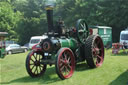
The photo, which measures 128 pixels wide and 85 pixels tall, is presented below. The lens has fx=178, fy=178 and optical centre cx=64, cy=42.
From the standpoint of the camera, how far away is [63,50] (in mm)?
6441

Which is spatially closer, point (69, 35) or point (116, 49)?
point (69, 35)

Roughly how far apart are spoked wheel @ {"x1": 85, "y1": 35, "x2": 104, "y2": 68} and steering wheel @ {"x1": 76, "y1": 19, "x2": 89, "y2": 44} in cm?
42

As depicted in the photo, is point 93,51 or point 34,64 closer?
point 34,64

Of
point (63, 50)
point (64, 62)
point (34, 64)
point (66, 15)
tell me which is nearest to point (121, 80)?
point (64, 62)

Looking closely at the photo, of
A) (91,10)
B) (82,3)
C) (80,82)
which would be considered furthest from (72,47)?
(82,3)

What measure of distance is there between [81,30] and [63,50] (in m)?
2.21

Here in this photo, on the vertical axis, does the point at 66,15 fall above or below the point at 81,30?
above

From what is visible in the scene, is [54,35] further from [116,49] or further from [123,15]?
[123,15]

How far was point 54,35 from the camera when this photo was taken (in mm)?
7281

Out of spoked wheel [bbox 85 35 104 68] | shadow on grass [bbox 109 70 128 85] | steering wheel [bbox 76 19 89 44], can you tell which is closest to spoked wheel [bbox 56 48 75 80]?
spoked wheel [bbox 85 35 104 68]

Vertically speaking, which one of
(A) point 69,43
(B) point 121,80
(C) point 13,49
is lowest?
(C) point 13,49

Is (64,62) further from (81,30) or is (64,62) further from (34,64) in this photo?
(81,30)

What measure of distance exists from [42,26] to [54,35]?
28382 millimetres

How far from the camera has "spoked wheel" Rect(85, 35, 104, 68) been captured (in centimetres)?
767
